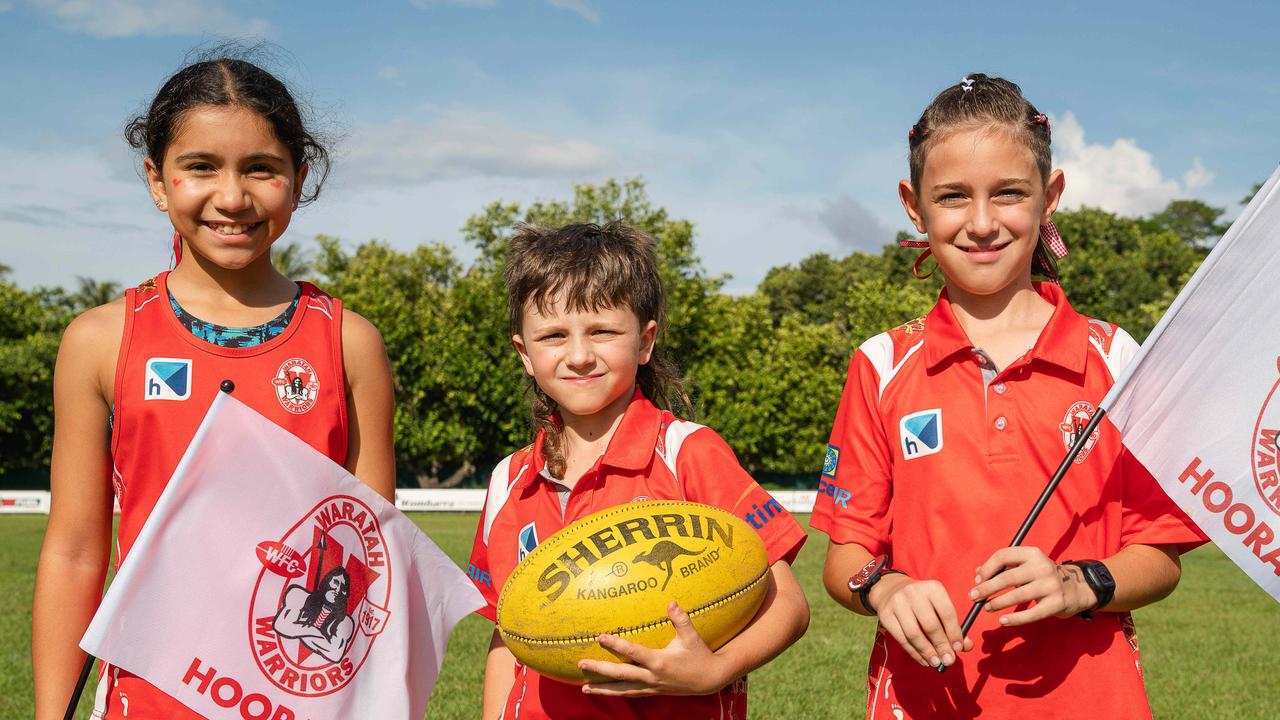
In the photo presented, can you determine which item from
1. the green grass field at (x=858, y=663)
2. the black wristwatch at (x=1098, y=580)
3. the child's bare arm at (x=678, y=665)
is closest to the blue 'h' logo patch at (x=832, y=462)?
the child's bare arm at (x=678, y=665)

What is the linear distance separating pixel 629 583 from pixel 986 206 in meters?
1.32

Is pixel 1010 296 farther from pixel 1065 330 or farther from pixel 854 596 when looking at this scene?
pixel 854 596

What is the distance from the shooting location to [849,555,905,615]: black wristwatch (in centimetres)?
259

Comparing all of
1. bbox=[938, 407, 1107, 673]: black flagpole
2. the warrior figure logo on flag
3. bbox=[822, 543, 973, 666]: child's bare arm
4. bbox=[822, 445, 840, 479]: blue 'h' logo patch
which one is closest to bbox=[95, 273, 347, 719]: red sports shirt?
the warrior figure logo on flag

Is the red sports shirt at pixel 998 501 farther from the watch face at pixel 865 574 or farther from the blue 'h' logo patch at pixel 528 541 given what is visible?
the blue 'h' logo patch at pixel 528 541

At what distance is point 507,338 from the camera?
124 ft

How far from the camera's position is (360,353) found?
279 cm

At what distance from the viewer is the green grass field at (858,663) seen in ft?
23.9

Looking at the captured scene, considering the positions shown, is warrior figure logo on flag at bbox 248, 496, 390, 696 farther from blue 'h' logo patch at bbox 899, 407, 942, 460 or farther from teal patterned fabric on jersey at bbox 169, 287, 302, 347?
blue 'h' logo patch at bbox 899, 407, 942, 460

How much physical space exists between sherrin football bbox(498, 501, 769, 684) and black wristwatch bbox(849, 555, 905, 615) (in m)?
0.25

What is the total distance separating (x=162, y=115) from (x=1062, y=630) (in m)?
2.61

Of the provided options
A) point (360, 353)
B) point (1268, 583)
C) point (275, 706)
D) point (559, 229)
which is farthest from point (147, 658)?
point (1268, 583)

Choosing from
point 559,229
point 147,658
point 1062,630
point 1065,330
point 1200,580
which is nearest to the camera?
point 147,658

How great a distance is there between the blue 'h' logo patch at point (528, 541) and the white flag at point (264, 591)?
12.0 inches
